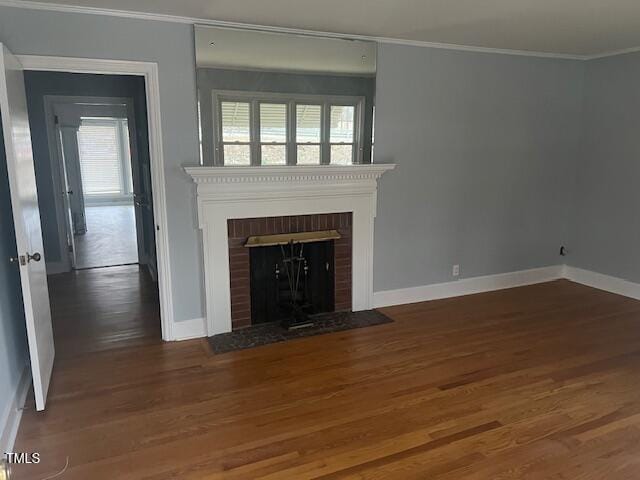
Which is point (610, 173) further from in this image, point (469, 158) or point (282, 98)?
point (282, 98)

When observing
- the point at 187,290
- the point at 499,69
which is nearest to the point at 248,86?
the point at 187,290

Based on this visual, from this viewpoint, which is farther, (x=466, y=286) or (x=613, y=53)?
(x=466, y=286)

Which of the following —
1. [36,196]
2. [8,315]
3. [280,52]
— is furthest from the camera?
[280,52]

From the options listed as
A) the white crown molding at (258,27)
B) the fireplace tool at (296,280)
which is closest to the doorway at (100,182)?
the fireplace tool at (296,280)

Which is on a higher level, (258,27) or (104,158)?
(258,27)

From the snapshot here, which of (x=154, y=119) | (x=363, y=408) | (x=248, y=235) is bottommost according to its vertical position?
(x=363, y=408)

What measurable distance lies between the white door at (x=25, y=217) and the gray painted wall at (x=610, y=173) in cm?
489

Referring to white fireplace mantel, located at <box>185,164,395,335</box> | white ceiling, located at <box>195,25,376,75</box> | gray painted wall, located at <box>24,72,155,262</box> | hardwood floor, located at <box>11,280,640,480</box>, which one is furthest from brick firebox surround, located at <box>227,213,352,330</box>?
gray painted wall, located at <box>24,72,155,262</box>

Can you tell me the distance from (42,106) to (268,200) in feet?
11.2

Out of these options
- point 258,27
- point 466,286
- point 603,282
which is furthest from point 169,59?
point 603,282

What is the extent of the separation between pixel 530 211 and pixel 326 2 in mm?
3116

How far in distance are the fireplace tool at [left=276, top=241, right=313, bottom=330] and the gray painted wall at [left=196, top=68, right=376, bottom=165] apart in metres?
0.96

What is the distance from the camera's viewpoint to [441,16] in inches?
122

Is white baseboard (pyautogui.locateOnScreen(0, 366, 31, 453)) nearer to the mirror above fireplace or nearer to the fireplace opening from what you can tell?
the fireplace opening
